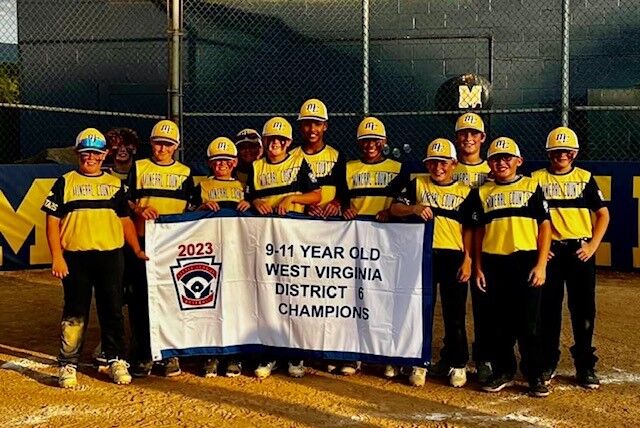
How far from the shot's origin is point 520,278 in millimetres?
5309

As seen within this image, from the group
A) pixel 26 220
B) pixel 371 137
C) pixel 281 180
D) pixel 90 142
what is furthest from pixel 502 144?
pixel 26 220

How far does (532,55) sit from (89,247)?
9058 millimetres

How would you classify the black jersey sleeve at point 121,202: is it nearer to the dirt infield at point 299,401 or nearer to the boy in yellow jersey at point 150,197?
the boy in yellow jersey at point 150,197

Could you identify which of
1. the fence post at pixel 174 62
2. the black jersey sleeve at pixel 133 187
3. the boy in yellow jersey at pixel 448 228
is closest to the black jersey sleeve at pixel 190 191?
the black jersey sleeve at pixel 133 187

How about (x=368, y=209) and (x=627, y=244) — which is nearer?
(x=368, y=209)

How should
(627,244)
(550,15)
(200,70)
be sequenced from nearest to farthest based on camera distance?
(627,244) → (550,15) → (200,70)

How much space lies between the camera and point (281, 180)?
5.86m

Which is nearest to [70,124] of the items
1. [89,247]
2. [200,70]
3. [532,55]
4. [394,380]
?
[200,70]

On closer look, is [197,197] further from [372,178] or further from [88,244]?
[372,178]

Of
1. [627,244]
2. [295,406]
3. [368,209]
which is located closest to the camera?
[295,406]

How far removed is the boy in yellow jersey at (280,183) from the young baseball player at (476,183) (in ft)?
3.54

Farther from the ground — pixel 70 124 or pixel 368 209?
pixel 70 124

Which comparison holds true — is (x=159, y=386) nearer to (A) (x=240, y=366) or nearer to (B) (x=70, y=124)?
(A) (x=240, y=366)

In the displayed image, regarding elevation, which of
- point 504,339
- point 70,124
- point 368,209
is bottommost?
point 504,339
